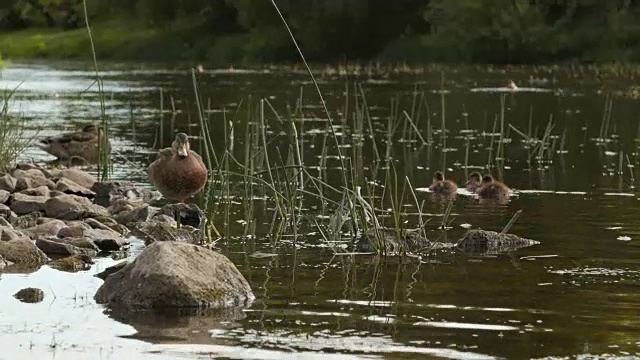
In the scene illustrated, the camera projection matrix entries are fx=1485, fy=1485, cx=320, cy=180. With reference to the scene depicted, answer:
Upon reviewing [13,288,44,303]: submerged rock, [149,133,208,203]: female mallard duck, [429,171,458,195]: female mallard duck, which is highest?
[149,133,208,203]: female mallard duck

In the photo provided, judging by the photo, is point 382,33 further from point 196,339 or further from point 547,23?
point 196,339

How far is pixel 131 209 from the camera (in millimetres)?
17391

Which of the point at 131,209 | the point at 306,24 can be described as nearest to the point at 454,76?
the point at 306,24

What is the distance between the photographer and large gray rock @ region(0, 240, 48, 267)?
13445mm

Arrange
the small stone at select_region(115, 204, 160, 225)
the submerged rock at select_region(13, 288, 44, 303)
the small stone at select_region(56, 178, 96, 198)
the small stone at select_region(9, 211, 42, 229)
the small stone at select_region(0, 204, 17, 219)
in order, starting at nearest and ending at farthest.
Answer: the submerged rock at select_region(13, 288, 44, 303) < the small stone at select_region(9, 211, 42, 229) < the small stone at select_region(0, 204, 17, 219) < the small stone at select_region(115, 204, 160, 225) < the small stone at select_region(56, 178, 96, 198)

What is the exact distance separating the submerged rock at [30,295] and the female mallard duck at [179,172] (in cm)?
368

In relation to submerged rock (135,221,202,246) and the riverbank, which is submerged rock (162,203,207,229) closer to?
submerged rock (135,221,202,246)

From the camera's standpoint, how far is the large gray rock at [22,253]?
529 inches

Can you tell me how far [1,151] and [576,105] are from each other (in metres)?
21.9

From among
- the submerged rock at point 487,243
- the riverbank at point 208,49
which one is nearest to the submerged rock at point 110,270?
the submerged rock at point 487,243

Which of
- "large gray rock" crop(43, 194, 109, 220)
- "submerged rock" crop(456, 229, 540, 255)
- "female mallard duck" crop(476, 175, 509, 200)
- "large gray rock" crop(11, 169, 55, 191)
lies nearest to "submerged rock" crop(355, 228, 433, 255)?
"submerged rock" crop(456, 229, 540, 255)

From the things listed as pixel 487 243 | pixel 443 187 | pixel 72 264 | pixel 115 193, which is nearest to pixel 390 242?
pixel 487 243

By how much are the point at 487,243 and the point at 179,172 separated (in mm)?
3248

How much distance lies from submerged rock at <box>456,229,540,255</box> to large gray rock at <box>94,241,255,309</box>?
3.61 meters
